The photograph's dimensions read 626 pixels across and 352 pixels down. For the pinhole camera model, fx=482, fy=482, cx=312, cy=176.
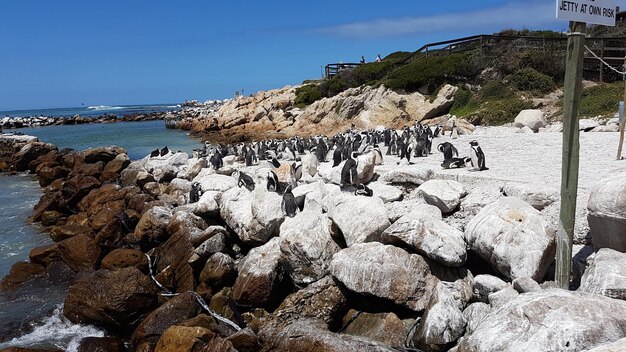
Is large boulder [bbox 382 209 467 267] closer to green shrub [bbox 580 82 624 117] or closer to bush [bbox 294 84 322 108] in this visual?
green shrub [bbox 580 82 624 117]

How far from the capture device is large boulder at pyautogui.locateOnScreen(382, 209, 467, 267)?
280 inches

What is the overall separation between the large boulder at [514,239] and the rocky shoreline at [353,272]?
19 millimetres

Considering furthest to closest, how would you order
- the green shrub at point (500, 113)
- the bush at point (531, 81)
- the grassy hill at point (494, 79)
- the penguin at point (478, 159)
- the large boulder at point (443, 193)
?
1. the bush at point (531, 81)
2. the grassy hill at point (494, 79)
3. the green shrub at point (500, 113)
4. the penguin at point (478, 159)
5. the large boulder at point (443, 193)

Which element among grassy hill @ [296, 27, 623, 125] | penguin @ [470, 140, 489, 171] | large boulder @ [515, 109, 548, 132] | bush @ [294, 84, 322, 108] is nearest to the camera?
penguin @ [470, 140, 489, 171]

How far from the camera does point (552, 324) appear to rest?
4715mm

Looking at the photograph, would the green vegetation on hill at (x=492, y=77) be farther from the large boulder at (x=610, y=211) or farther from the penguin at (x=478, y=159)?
the large boulder at (x=610, y=211)

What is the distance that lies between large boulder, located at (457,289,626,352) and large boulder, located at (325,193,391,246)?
10.1 feet

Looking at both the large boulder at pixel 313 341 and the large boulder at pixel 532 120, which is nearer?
the large boulder at pixel 313 341

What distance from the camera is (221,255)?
947 centimetres

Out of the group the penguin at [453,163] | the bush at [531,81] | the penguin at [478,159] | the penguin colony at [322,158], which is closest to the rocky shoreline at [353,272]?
the penguin colony at [322,158]

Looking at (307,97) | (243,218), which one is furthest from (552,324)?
(307,97)

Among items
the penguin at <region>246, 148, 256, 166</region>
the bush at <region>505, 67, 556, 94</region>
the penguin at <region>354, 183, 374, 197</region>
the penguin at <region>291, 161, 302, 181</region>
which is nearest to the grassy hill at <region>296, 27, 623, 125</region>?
the bush at <region>505, 67, 556, 94</region>

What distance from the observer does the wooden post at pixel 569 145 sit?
5.03 metres

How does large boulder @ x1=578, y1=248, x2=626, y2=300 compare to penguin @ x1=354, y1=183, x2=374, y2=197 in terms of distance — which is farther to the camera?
penguin @ x1=354, y1=183, x2=374, y2=197
